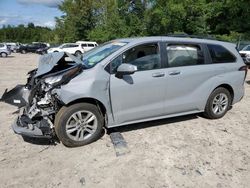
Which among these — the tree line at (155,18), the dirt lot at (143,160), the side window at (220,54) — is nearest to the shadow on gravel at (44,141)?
the dirt lot at (143,160)

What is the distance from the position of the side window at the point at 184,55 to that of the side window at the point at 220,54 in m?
0.29

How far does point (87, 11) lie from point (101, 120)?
150 feet

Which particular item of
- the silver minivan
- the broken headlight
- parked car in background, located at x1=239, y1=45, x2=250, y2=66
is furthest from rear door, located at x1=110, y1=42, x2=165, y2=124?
parked car in background, located at x1=239, y1=45, x2=250, y2=66

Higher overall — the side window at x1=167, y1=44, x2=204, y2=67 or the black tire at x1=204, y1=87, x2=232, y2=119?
the side window at x1=167, y1=44, x2=204, y2=67

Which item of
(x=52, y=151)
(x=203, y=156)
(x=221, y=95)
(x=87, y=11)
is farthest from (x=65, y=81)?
(x=87, y=11)

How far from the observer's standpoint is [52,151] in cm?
472

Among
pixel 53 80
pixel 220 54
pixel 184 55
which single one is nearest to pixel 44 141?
pixel 53 80

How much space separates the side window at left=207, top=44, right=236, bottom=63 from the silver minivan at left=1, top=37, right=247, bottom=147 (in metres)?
0.02

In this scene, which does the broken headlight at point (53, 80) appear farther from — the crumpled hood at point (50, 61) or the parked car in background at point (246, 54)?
the parked car in background at point (246, 54)

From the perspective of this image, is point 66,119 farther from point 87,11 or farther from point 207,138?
point 87,11

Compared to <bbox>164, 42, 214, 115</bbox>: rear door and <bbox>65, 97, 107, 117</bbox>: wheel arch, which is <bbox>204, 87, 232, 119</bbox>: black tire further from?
<bbox>65, 97, 107, 117</bbox>: wheel arch

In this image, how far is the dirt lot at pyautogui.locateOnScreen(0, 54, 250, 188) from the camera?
3883 millimetres

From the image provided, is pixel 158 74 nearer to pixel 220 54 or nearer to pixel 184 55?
pixel 184 55

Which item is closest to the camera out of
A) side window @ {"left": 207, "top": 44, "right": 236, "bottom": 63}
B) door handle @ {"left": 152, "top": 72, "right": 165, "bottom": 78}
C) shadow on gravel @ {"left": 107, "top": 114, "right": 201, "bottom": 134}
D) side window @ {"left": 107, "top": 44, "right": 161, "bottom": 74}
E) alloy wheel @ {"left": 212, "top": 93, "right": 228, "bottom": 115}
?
side window @ {"left": 107, "top": 44, "right": 161, "bottom": 74}
